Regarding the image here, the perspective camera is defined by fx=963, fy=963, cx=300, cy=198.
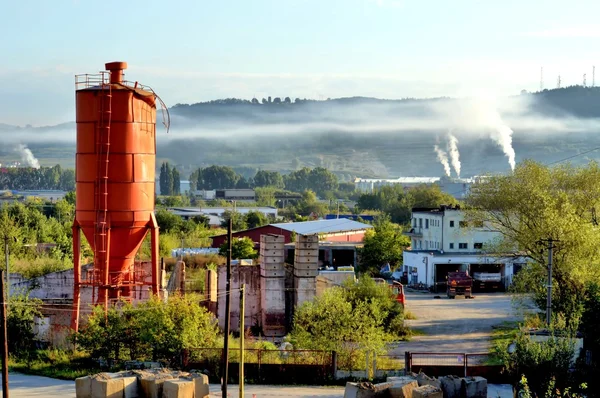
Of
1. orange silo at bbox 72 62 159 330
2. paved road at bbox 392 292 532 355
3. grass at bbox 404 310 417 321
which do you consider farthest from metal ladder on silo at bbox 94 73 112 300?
grass at bbox 404 310 417 321

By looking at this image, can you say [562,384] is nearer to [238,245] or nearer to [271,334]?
[271,334]

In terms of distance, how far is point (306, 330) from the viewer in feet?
94.9

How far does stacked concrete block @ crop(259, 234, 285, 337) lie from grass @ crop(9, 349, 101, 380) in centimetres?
838

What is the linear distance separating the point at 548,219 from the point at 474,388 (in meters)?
13.5

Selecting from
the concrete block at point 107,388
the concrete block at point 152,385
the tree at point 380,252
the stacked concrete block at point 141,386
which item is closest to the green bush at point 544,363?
the stacked concrete block at point 141,386

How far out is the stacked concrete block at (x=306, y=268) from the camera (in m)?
33.9

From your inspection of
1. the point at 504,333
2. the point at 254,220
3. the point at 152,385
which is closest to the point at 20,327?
the point at 152,385

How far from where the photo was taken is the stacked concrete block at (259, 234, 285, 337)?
3416 cm

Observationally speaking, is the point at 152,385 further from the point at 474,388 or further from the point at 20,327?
the point at 20,327

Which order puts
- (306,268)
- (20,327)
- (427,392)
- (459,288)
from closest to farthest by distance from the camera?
1. (427,392)
2. (20,327)
3. (306,268)
4. (459,288)

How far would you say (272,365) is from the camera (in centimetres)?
2561

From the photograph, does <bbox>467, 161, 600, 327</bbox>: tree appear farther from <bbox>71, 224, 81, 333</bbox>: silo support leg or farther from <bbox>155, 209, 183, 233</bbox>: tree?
<bbox>155, 209, 183, 233</bbox>: tree

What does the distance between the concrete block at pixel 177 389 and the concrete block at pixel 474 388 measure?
6310 mm

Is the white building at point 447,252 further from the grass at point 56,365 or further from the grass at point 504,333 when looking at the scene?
the grass at point 56,365
